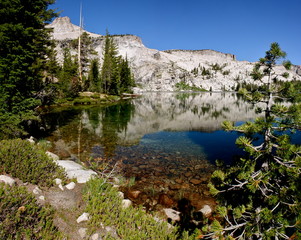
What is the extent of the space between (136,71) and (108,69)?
5118 inches

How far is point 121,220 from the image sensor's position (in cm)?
529

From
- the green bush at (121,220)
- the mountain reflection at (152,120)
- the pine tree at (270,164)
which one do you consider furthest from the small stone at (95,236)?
the mountain reflection at (152,120)

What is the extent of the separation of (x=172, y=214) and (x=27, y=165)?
568 cm

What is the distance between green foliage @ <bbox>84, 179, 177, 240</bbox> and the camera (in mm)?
4871

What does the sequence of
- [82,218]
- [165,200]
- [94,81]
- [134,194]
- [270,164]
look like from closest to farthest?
1. [270,164]
2. [82,218]
3. [165,200]
4. [134,194]
5. [94,81]

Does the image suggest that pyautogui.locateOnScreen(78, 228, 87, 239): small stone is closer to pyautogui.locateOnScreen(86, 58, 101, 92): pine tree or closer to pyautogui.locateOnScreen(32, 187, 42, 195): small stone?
pyautogui.locateOnScreen(32, 187, 42, 195): small stone

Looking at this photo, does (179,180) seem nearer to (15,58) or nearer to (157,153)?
(157,153)

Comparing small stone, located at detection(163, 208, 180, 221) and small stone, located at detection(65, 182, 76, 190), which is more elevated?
small stone, located at detection(65, 182, 76, 190)

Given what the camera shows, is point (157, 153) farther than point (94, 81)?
No

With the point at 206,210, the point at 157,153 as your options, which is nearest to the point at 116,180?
the point at 206,210

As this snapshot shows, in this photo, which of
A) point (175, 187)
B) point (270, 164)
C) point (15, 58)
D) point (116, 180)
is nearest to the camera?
point (270, 164)

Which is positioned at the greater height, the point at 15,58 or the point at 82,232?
the point at 15,58

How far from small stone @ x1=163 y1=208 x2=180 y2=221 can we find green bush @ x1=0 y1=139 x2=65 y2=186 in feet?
14.1

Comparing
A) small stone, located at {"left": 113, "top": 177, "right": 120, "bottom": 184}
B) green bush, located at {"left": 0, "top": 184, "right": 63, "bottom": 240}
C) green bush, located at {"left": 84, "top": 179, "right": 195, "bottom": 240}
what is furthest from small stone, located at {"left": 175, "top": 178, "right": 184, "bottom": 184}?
green bush, located at {"left": 0, "top": 184, "right": 63, "bottom": 240}
